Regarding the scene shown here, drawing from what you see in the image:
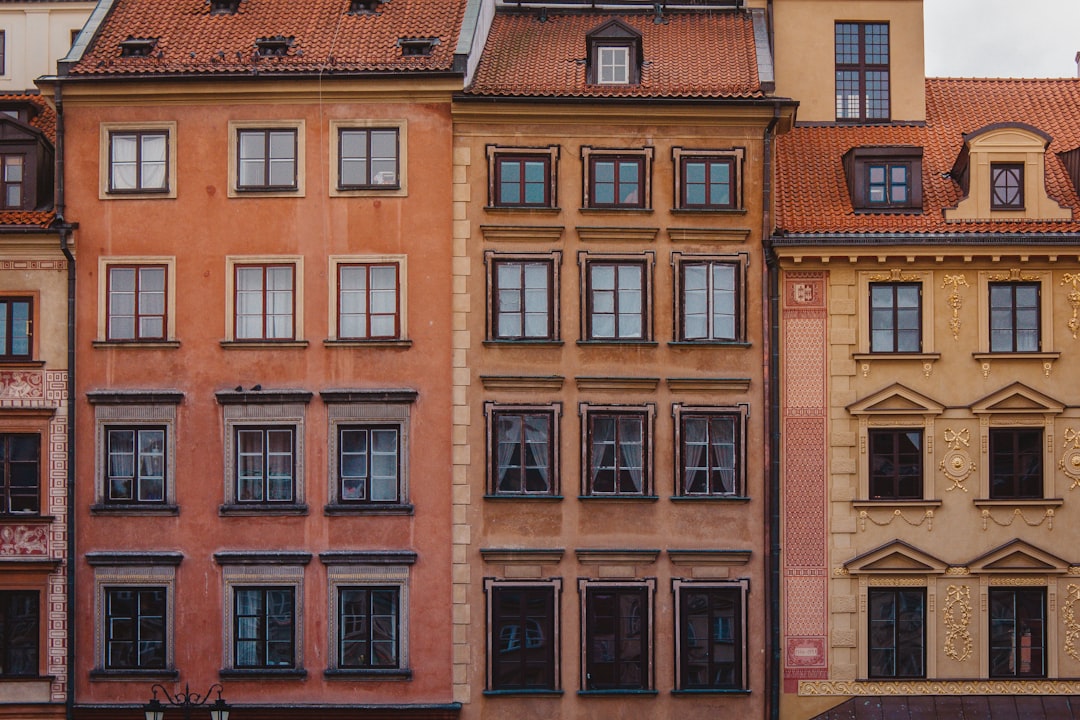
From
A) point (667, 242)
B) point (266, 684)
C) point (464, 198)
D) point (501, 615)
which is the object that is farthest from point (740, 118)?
point (266, 684)

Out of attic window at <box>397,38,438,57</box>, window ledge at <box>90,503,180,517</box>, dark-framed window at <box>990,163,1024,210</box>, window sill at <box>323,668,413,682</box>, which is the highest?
attic window at <box>397,38,438,57</box>

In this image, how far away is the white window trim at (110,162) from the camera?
88.1 feet

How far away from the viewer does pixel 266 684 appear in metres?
26.2

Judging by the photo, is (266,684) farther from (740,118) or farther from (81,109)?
(740,118)

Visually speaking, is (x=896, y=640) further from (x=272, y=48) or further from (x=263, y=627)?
(x=272, y=48)

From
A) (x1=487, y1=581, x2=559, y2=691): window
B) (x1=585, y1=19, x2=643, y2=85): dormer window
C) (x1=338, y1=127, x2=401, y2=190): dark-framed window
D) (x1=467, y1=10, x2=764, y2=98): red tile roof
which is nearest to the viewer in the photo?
(x1=487, y1=581, x2=559, y2=691): window

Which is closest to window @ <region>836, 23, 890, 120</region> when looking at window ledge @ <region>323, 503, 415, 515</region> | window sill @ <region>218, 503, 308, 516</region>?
window ledge @ <region>323, 503, 415, 515</region>

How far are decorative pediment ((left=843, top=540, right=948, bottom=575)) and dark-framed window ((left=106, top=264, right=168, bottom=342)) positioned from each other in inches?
584

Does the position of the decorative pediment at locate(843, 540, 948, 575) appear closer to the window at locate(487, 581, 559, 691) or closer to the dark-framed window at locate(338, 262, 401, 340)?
the window at locate(487, 581, 559, 691)

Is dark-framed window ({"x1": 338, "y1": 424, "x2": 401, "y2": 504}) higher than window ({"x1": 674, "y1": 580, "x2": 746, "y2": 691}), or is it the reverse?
dark-framed window ({"x1": 338, "y1": 424, "x2": 401, "y2": 504})

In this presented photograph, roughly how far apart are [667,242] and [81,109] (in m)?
12.4

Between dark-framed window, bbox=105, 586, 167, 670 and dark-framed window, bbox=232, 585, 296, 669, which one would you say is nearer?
dark-framed window, bbox=232, 585, 296, 669

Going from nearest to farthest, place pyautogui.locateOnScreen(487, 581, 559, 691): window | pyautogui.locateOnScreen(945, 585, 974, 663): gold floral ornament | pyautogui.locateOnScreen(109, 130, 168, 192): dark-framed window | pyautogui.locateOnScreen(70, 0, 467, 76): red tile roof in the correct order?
pyautogui.locateOnScreen(945, 585, 974, 663): gold floral ornament
pyautogui.locateOnScreen(487, 581, 559, 691): window
pyautogui.locateOnScreen(70, 0, 467, 76): red tile roof
pyautogui.locateOnScreen(109, 130, 168, 192): dark-framed window

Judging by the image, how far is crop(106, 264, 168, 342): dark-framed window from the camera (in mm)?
26781
